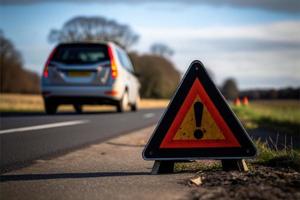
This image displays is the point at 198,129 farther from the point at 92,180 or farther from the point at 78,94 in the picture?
the point at 78,94

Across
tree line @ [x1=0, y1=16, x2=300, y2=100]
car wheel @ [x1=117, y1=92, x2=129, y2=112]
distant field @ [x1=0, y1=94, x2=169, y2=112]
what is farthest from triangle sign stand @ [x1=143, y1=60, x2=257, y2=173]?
tree line @ [x1=0, y1=16, x2=300, y2=100]

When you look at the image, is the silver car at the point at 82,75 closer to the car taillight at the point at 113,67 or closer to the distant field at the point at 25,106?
the car taillight at the point at 113,67

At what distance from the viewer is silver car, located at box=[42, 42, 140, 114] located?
→ 49.0ft

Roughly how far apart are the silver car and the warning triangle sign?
10.3 metres

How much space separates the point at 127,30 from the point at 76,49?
36412 millimetres

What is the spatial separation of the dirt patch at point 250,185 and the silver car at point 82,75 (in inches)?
415

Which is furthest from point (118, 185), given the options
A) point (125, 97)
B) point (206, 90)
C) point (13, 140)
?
point (125, 97)

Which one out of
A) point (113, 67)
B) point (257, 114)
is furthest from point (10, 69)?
point (113, 67)

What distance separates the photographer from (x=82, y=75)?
591 inches

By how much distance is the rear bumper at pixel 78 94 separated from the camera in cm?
1491

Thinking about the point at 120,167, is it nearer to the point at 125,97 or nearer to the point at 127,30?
the point at 125,97

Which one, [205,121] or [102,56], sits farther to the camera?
[102,56]

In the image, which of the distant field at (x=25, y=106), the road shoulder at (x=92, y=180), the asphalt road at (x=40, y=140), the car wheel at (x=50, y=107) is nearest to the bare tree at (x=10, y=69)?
the distant field at (x=25, y=106)

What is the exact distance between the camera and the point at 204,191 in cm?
388
